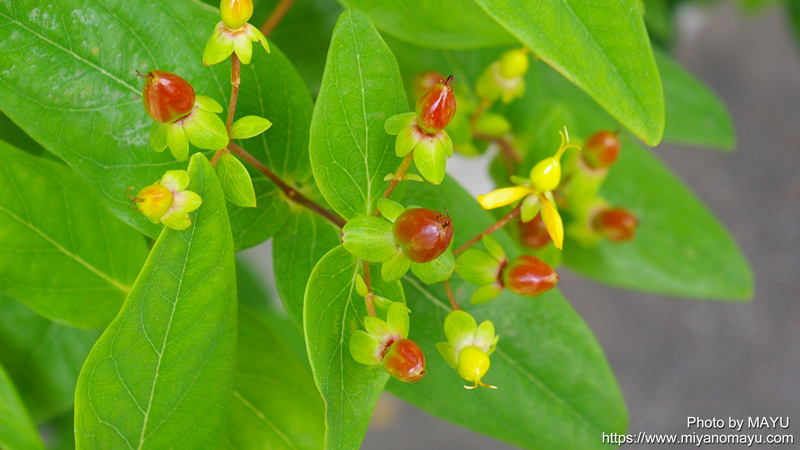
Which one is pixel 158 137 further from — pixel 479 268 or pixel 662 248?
pixel 662 248

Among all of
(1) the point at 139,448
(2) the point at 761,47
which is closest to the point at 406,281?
(1) the point at 139,448

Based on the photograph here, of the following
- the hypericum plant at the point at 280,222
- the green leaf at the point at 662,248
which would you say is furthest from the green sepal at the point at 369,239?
the green leaf at the point at 662,248

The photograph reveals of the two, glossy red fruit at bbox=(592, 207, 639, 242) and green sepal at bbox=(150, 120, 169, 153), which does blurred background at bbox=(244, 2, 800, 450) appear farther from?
green sepal at bbox=(150, 120, 169, 153)

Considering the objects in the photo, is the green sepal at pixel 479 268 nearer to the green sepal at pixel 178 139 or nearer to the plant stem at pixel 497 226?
the plant stem at pixel 497 226

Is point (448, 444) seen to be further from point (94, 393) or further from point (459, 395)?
point (94, 393)

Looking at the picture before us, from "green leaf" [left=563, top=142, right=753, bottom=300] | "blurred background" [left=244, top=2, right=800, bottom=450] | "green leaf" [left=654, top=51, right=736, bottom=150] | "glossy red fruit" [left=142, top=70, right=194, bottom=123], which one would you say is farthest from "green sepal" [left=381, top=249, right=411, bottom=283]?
"blurred background" [left=244, top=2, right=800, bottom=450]

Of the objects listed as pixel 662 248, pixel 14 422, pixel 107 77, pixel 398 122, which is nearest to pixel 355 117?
pixel 398 122
